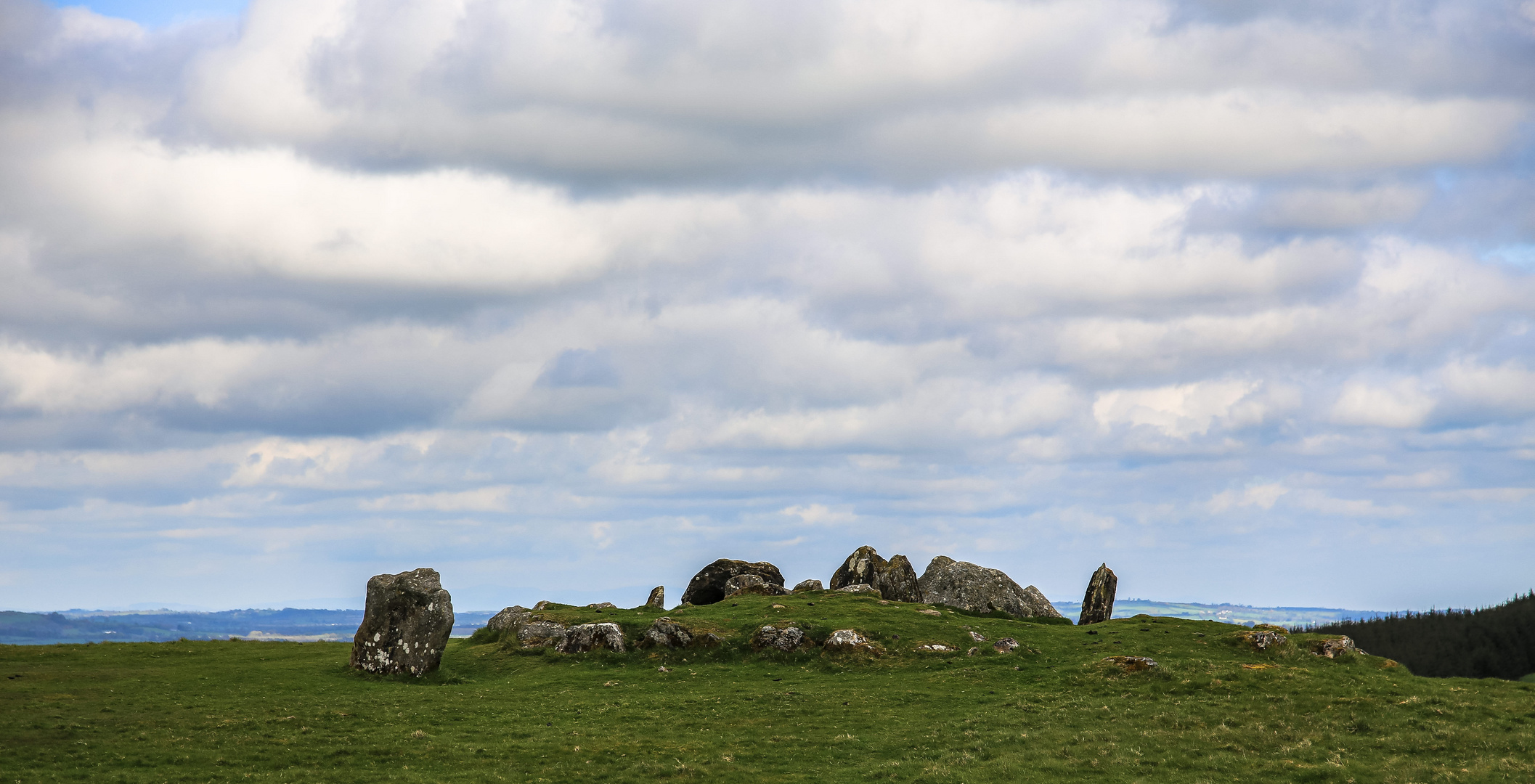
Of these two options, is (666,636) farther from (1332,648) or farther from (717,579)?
(1332,648)

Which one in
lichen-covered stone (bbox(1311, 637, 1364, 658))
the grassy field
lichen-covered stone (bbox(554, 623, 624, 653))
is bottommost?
the grassy field

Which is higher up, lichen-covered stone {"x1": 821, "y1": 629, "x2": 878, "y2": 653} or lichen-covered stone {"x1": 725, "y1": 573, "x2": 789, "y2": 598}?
lichen-covered stone {"x1": 725, "y1": 573, "x2": 789, "y2": 598}

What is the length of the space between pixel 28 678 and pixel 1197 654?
64012 mm

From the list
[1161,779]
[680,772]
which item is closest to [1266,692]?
[1161,779]

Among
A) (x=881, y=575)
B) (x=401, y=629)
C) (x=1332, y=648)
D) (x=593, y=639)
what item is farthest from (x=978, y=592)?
(x=401, y=629)

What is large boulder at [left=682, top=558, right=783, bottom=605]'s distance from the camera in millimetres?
91312

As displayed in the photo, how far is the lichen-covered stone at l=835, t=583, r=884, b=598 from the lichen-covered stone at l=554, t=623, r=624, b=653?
23775 millimetres

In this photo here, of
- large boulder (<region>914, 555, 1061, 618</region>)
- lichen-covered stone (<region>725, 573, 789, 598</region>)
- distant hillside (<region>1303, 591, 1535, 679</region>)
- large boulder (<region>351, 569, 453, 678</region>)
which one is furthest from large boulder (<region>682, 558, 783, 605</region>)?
distant hillside (<region>1303, 591, 1535, 679</region>)

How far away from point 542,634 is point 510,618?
10477mm

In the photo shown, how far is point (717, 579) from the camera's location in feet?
301

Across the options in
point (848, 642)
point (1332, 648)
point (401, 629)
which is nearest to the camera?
point (401, 629)

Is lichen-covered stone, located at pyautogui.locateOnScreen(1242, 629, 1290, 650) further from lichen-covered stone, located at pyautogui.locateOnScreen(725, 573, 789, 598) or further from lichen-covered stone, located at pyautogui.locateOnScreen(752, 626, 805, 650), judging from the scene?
lichen-covered stone, located at pyautogui.locateOnScreen(725, 573, 789, 598)

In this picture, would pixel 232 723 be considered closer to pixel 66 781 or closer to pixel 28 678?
pixel 66 781

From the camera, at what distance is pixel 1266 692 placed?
4838cm
